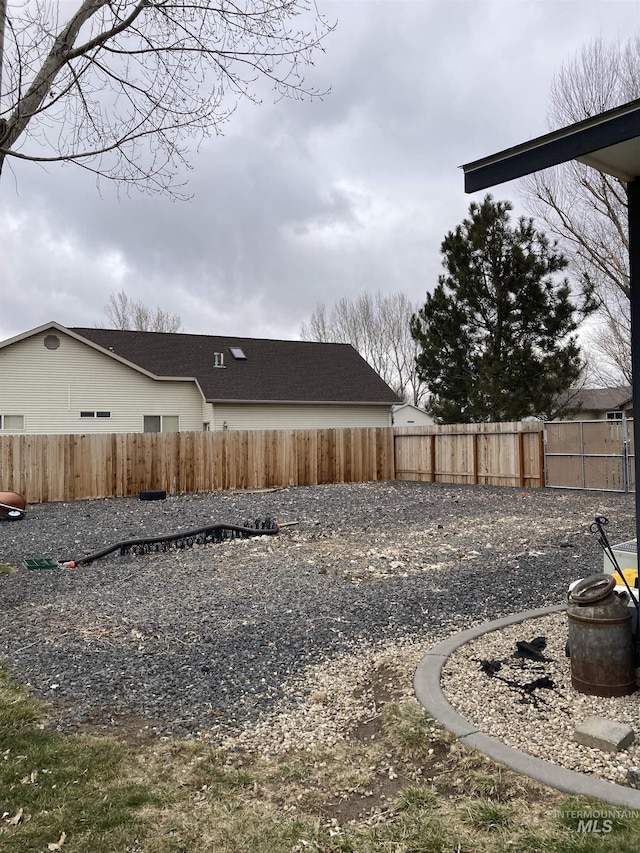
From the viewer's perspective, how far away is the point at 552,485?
50.0 ft

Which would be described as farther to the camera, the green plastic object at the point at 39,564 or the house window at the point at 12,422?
the house window at the point at 12,422

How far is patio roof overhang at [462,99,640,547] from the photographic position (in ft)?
9.51

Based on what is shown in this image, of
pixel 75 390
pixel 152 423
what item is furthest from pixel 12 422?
pixel 152 423

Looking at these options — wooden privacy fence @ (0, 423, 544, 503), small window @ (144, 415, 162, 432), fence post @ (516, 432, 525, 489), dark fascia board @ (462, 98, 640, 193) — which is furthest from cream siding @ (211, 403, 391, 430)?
dark fascia board @ (462, 98, 640, 193)

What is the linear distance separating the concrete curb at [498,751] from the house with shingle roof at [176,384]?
17252mm

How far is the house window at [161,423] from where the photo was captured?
20.2 m

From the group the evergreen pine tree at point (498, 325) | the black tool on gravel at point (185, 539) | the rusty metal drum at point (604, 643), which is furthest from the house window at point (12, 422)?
the rusty metal drum at point (604, 643)

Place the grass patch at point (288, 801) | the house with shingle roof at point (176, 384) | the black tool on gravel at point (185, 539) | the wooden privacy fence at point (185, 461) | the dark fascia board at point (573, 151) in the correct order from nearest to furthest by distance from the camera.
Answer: the grass patch at point (288, 801) < the dark fascia board at point (573, 151) < the black tool on gravel at point (185, 539) < the wooden privacy fence at point (185, 461) < the house with shingle roof at point (176, 384)

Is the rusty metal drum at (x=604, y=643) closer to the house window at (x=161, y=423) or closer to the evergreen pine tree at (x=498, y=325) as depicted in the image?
the evergreen pine tree at (x=498, y=325)

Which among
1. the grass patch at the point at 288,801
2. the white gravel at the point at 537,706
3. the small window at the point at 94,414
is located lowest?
the grass patch at the point at 288,801

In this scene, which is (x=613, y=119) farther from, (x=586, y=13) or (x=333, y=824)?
(x=586, y=13)

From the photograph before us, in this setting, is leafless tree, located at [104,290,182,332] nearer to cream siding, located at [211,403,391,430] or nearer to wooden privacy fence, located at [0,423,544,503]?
cream siding, located at [211,403,391,430]

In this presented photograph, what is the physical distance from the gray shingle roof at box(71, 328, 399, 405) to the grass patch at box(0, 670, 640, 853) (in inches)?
699

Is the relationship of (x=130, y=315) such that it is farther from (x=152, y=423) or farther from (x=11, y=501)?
(x=11, y=501)
